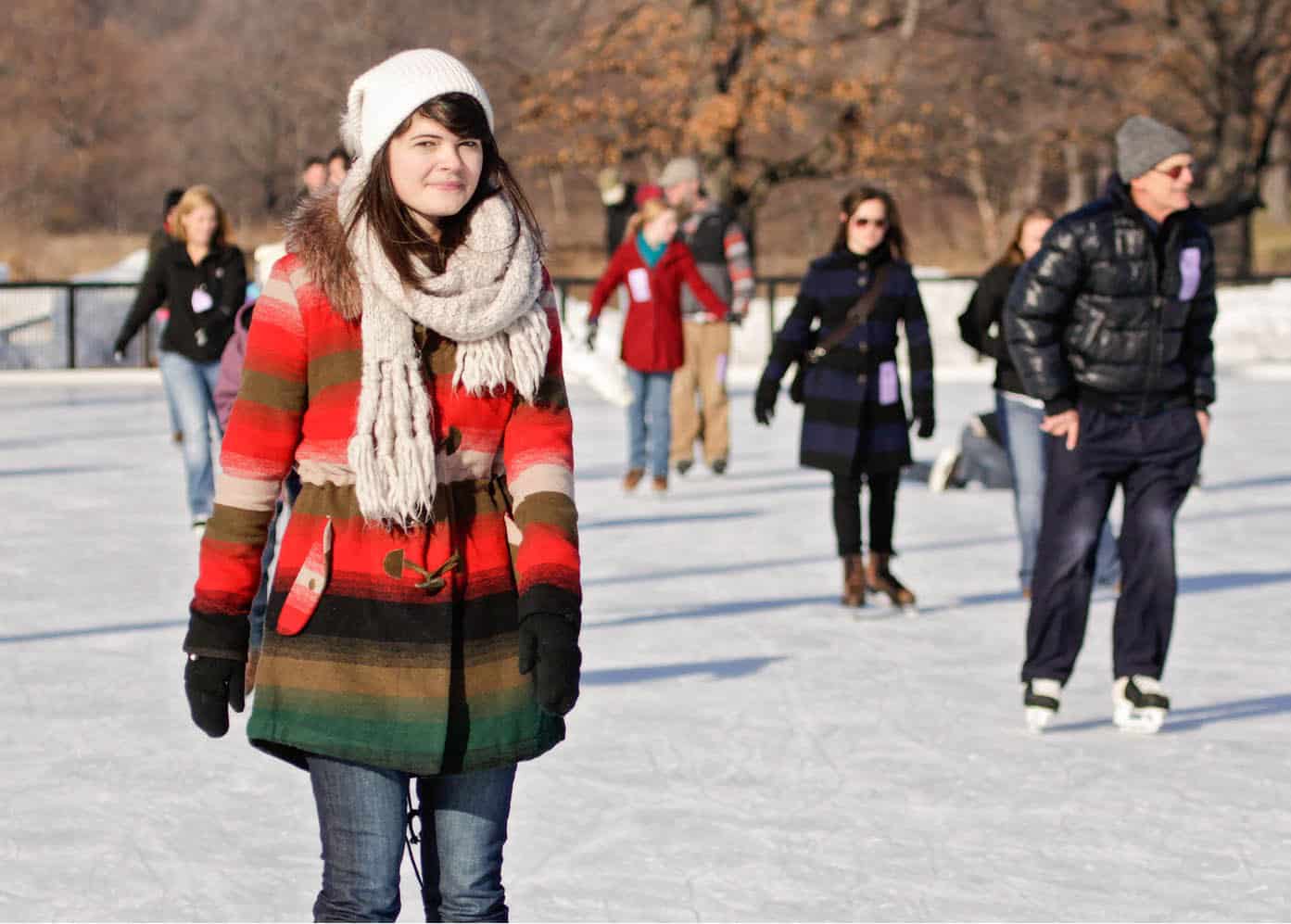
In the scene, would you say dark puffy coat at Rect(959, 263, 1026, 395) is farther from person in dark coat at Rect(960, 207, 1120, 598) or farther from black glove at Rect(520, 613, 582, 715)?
black glove at Rect(520, 613, 582, 715)

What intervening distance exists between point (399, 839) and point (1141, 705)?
10.6 ft

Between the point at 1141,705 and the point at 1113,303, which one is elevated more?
the point at 1113,303

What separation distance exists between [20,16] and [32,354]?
49829 millimetres

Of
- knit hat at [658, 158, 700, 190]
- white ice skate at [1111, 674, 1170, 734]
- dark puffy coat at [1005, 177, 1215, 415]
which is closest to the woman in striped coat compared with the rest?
dark puffy coat at [1005, 177, 1215, 415]

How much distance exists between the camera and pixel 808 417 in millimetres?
7574

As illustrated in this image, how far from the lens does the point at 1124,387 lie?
536cm

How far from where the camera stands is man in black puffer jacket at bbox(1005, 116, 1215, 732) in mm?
5328

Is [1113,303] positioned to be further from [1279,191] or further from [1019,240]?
[1279,191]

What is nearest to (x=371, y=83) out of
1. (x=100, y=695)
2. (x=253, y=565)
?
(x=253, y=565)

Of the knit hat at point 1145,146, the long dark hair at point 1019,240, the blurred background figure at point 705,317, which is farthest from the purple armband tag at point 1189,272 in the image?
the blurred background figure at point 705,317

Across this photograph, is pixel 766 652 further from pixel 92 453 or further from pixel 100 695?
pixel 92 453

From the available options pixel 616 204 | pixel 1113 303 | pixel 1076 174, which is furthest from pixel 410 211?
pixel 1076 174

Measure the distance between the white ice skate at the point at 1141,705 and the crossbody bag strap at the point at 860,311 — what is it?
2211mm

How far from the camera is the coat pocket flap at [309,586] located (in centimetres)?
270
